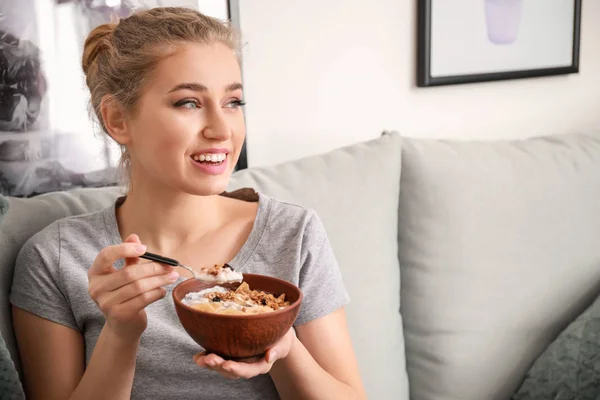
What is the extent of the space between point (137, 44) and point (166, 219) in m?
0.33

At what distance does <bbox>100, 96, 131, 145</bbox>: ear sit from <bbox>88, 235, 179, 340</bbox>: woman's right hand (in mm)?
325

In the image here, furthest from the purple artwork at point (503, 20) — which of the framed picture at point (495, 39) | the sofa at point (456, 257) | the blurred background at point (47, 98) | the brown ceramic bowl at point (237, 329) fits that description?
the brown ceramic bowl at point (237, 329)

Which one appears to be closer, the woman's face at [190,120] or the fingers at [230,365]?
the fingers at [230,365]

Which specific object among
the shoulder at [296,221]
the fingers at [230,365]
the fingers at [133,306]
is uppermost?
the shoulder at [296,221]

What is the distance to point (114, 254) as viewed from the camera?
3.03 ft

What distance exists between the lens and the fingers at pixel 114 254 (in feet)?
2.98

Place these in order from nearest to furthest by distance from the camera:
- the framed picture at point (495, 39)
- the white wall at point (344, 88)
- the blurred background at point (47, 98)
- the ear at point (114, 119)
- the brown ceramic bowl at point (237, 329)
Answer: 1. the brown ceramic bowl at point (237, 329)
2. the ear at point (114, 119)
3. the blurred background at point (47, 98)
4. the white wall at point (344, 88)
5. the framed picture at point (495, 39)

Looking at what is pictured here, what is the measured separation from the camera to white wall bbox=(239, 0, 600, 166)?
1.80 m

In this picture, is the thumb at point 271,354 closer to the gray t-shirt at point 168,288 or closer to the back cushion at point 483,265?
the gray t-shirt at point 168,288

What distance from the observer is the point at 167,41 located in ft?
3.74

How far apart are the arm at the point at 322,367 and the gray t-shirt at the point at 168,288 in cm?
3

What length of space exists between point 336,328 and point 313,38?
0.93 m

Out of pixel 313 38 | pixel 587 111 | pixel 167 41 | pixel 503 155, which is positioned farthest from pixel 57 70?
pixel 587 111

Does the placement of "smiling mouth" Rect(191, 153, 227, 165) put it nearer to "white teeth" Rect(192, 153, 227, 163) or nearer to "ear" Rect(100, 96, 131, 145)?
"white teeth" Rect(192, 153, 227, 163)
